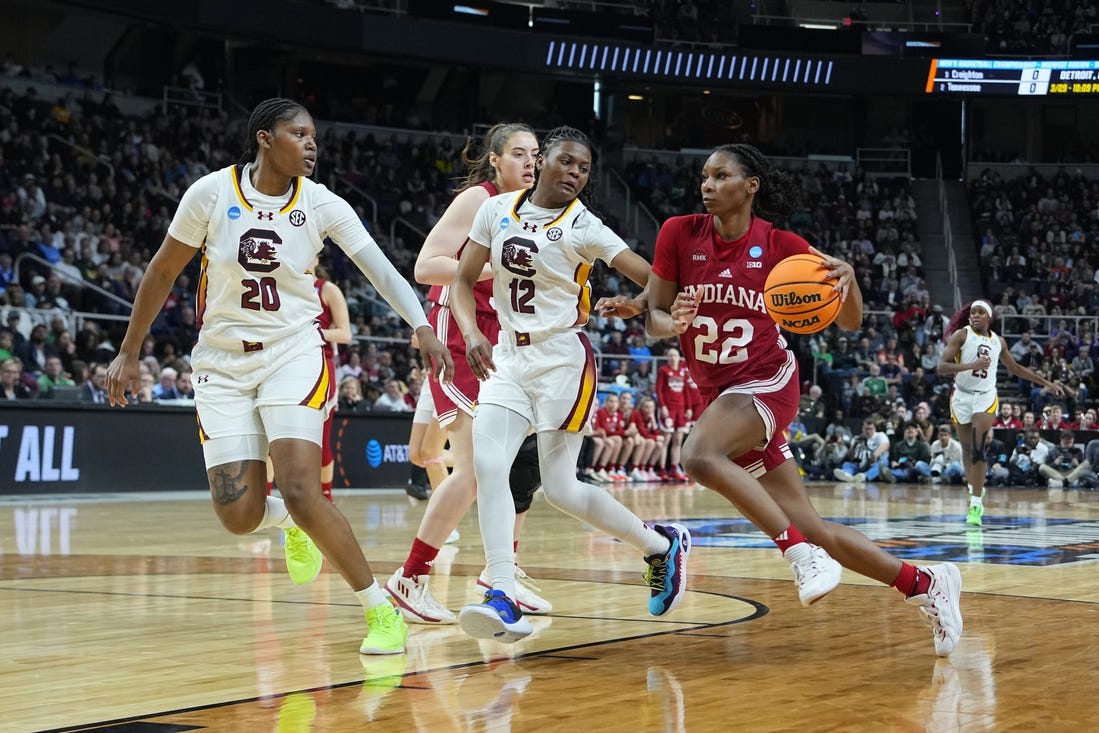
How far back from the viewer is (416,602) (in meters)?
5.90

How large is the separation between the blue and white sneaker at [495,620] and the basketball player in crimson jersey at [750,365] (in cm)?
82

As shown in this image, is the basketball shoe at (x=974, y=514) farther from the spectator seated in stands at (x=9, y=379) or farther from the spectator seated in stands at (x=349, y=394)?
the spectator seated in stands at (x=9, y=379)

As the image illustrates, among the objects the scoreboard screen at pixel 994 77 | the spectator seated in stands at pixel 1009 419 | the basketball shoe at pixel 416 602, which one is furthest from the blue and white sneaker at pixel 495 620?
the scoreboard screen at pixel 994 77

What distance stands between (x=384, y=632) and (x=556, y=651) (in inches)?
24.7

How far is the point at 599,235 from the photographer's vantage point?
18.0 ft

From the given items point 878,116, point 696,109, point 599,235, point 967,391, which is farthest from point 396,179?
point 599,235

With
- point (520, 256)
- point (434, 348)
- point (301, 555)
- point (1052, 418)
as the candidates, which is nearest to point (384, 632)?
point (434, 348)

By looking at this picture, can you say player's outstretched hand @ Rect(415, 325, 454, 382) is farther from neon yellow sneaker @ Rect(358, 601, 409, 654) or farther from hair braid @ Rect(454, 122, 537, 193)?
hair braid @ Rect(454, 122, 537, 193)

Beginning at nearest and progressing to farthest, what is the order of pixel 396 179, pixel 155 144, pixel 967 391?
pixel 967 391
pixel 155 144
pixel 396 179

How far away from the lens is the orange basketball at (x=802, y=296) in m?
5.04

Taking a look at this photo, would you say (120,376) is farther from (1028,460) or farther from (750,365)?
(1028,460)

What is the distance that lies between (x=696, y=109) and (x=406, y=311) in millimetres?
32542

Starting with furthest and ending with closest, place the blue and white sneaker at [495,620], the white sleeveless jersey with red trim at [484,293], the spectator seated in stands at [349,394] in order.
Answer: the spectator seated in stands at [349,394] → the white sleeveless jersey with red trim at [484,293] → the blue and white sneaker at [495,620]

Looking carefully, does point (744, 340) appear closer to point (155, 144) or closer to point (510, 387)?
point (510, 387)
